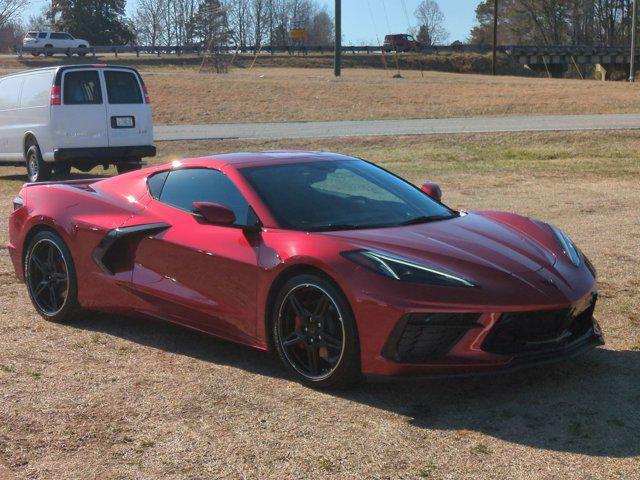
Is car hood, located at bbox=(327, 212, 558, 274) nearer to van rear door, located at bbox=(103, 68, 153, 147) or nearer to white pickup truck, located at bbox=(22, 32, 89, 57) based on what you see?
van rear door, located at bbox=(103, 68, 153, 147)

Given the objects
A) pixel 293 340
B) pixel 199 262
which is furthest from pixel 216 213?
pixel 293 340

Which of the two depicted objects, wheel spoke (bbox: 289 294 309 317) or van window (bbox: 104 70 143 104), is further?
van window (bbox: 104 70 143 104)

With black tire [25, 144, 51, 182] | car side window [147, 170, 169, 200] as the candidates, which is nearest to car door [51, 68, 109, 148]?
black tire [25, 144, 51, 182]

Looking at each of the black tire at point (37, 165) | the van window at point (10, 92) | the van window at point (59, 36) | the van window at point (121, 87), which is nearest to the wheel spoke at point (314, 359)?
the van window at point (121, 87)

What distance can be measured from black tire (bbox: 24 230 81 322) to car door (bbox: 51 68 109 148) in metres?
9.48

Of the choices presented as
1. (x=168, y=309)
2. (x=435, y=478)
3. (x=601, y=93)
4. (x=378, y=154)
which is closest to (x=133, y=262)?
(x=168, y=309)

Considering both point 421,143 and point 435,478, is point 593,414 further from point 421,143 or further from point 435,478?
point 421,143

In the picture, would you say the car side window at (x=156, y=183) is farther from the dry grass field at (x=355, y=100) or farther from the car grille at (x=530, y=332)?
the dry grass field at (x=355, y=100)

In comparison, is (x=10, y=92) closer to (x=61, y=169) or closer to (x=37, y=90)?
(x=37, y=90)

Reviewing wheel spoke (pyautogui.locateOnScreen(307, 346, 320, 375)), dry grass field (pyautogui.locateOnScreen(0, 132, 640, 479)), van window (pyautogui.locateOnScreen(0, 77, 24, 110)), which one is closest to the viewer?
dry grass field (pyautogui.locateOnScreen(0, 132, 640, 479))

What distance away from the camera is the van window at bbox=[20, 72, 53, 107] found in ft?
52.4

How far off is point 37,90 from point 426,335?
43.0 ft

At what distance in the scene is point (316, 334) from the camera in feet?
16.6

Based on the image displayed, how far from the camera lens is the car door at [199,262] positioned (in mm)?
5441
